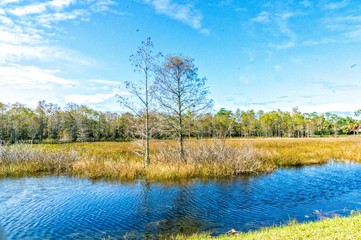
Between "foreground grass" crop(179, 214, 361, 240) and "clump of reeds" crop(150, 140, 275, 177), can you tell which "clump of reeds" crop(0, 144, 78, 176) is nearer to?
"clump of reeds" crop(150, 140, 275, 177)

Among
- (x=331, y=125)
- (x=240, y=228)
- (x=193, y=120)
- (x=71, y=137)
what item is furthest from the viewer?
(x=331, y=125)

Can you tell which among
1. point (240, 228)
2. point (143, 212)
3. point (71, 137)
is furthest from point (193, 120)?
point (71, 137)

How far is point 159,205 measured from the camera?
43.9 feet

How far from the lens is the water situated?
10.4m

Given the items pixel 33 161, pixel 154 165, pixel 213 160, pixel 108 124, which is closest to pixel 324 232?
pixel 154 165

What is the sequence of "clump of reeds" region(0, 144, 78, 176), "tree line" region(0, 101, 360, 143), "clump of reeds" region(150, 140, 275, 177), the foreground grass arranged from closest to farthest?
1. the foreground grass
2. "clump of reeds" region(150, 140, 275, 177)
3. "clump of reeds" region(0, 144, 78, 176)
4. "tree line" region(0, 101, 360, 143)

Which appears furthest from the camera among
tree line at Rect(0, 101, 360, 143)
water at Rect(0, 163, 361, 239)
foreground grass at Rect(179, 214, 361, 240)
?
tree line at Rect(0, 101, 360, 143)

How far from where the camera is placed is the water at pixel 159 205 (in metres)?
10.4

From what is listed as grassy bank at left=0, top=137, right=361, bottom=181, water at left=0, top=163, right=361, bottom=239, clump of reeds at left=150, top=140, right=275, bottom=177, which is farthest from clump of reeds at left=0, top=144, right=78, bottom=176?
clump of reeds at left=150, top=140, right=275, bottom=177

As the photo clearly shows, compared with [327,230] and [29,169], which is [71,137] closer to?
[29,169]

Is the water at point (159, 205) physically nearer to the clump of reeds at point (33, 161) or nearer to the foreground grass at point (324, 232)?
the clump of reeds at point (33, 161)

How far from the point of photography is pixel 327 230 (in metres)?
7.11

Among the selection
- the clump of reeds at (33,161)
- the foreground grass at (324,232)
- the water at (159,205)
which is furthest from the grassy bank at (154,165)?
the foreground grass at (324,232)

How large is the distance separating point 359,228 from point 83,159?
2061cm
